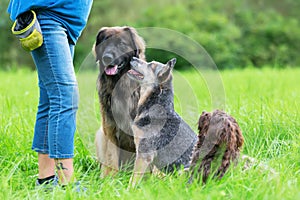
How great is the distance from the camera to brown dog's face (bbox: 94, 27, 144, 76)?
4.53 meters

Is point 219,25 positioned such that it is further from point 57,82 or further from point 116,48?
point 57,82

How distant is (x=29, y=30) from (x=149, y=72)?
1238mm

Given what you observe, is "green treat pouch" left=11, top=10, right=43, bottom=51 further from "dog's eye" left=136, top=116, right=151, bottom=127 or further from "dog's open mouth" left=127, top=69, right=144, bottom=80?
"dog's eye" left=136, top=116, right=151, bottom=127

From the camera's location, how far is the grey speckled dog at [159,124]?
4156mm

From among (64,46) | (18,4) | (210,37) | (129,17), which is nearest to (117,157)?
(64,46)

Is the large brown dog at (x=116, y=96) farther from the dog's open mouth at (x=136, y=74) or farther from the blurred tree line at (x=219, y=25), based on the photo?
the blurred tree line at (x=219, y=25)

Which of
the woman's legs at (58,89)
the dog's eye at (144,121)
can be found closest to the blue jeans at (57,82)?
the woman's legs at (58,89)

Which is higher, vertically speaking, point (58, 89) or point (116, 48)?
point (116, 48)

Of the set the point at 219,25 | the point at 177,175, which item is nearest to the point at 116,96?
the point at 177,175

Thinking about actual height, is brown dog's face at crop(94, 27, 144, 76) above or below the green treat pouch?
below

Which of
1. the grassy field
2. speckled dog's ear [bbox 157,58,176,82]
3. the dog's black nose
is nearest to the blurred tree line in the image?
the grassy field

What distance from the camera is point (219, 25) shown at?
22484mm

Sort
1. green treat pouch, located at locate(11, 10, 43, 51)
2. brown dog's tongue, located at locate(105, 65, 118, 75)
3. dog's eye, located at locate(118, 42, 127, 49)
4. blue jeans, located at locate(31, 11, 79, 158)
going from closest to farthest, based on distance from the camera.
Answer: green treat pouch, located at locate(11, 10, 43, 51), blue jeans, located at locate(31, 11, 79, 158), brown dog's tongue, located at locate(105, 65, 118, 75), dog's eye, located at locate(118, 42, 127, 49)

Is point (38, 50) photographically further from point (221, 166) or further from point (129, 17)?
point (129, 17)
